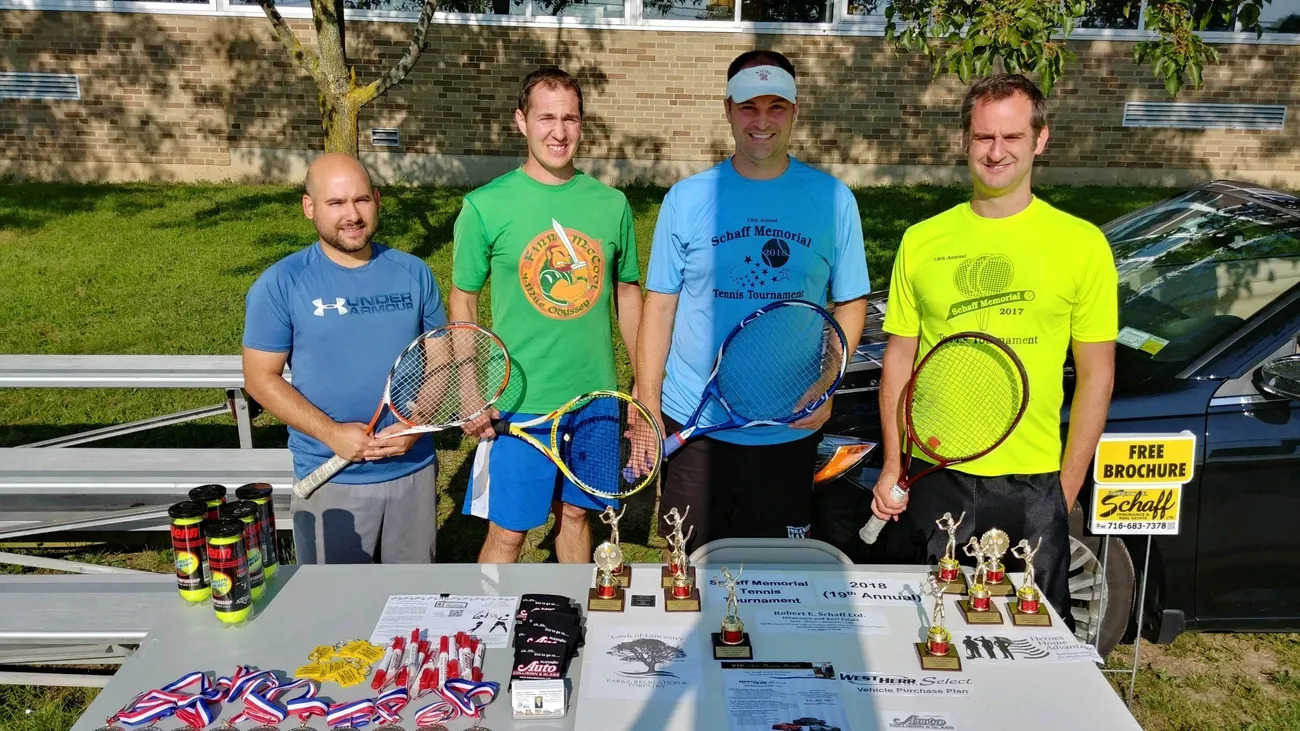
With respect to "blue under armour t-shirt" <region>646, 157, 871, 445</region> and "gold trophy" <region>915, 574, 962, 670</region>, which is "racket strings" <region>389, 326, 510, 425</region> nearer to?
"blue under armour t-shirt" <region>646, 157, 871, 445</region>

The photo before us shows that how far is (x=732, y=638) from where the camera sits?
2.58m

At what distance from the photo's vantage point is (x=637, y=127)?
14.3m

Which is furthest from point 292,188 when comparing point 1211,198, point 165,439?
point 1211,198

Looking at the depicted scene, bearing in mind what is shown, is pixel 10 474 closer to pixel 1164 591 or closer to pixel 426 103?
pixel 1164 591

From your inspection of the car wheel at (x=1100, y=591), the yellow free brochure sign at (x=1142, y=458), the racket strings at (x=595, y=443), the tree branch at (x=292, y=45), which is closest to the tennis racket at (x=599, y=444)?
the racket strings at (x=595, y=443)

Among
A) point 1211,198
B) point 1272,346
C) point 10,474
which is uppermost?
point 1211,198

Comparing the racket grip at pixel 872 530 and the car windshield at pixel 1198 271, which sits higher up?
the car windshield at pixel 1198 271

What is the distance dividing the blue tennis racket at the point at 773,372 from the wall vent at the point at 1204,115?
13.1 metres

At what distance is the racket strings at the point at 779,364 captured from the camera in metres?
3.51

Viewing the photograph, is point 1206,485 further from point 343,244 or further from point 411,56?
point 411,56

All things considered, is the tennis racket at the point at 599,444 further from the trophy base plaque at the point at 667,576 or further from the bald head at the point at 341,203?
the bald head at the point at 341,203

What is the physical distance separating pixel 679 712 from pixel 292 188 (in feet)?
44.0

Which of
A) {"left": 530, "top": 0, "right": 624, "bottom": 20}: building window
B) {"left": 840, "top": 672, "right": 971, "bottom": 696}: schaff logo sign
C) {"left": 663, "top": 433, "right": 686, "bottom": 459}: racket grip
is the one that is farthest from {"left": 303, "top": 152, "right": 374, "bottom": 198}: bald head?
{"left": 530, "top": 0, "right": 624, "bottom": 20}: building window

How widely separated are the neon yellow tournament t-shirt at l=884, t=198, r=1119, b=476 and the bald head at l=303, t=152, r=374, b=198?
190 centimetres
